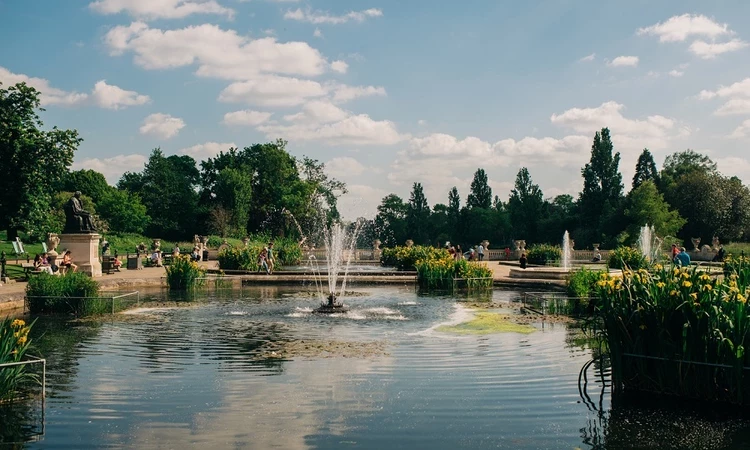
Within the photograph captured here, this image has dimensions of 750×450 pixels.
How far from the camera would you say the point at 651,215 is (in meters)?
57.4

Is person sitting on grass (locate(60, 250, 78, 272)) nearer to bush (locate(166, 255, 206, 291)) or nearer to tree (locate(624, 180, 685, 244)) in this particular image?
bush (locate(166, 255, 206, 291))

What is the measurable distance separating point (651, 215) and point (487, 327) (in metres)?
46.8

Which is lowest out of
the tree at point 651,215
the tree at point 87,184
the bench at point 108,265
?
the bench at point 108,265

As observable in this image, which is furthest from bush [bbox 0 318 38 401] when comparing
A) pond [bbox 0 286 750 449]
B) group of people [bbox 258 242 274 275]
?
group of people [bbox 258 242 274 275]

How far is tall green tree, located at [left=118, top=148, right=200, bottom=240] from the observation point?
77.1m

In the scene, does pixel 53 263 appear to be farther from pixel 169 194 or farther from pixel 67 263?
pixel 169 194

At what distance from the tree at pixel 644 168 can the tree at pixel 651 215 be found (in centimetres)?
1434

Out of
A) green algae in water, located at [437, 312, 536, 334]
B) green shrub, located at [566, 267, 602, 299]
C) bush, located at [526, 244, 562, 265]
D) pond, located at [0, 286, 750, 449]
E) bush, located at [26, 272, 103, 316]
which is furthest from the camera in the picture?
bush, located at [526, 244, 562, 265]

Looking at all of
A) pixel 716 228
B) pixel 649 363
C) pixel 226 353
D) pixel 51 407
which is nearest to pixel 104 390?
pixel 51 407

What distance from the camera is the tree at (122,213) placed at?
73.7 meters

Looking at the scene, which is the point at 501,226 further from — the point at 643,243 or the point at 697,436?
the point at 697,436

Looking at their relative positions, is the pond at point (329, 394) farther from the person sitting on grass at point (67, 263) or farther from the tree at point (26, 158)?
the tree at point (26, 158)

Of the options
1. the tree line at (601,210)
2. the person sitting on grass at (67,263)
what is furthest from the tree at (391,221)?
the person sitting on grass at (67,263)

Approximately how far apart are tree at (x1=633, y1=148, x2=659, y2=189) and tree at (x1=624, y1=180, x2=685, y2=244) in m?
14.3
